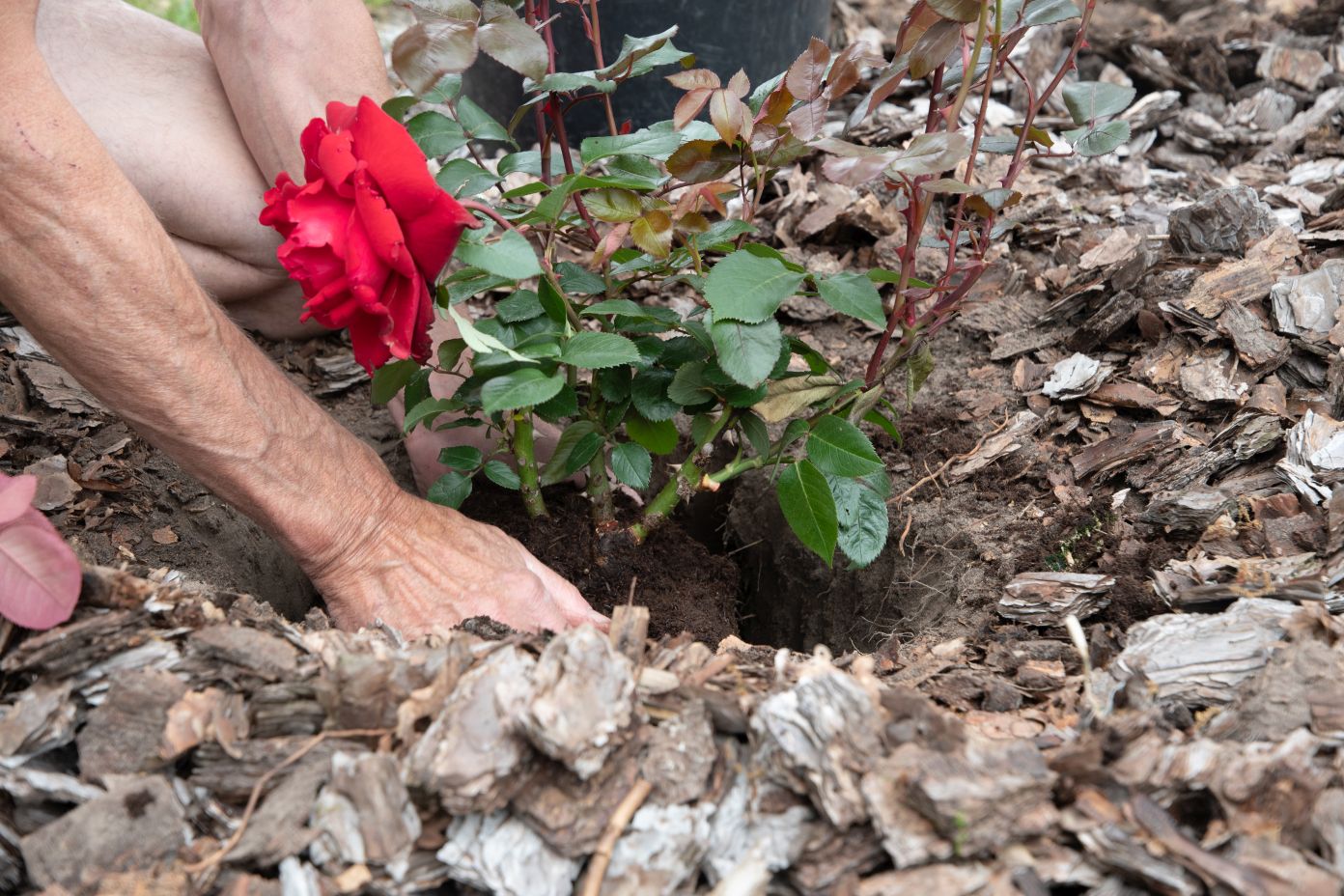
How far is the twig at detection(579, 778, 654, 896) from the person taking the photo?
85 cm

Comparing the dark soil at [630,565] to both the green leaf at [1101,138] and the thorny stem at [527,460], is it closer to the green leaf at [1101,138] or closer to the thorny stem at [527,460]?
the thorny stem at [527,460]

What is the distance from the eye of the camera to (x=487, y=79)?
2746 millimetres

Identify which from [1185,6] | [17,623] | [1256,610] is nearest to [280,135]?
[17,623]

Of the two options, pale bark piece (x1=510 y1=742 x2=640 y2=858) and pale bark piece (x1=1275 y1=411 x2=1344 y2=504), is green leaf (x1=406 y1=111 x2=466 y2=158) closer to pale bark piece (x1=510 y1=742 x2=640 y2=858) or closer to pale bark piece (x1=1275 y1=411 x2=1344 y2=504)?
pale bark piece (x1=510 y1=742 x2=640 y2=858)

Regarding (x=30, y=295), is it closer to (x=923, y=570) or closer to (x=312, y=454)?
(x=312, y=454)

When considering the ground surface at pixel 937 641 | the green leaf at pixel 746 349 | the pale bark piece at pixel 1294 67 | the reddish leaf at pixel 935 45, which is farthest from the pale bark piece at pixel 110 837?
the pale bark piece at pixel 1294 67

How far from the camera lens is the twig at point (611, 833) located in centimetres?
85

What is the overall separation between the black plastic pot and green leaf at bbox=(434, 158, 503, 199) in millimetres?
1301

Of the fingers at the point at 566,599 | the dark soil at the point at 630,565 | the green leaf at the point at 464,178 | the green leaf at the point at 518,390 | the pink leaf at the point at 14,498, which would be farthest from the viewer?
the dark soil at the point at 630,565

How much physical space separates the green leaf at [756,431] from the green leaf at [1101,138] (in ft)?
1.70

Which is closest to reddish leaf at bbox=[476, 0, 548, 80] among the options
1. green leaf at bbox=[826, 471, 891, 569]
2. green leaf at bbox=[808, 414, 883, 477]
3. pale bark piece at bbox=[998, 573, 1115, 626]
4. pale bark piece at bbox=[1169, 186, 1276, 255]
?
green leaf at bbox=[808, 414, 883, 477]

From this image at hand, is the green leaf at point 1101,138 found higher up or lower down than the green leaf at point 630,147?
lower down

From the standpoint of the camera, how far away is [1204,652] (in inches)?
40.9

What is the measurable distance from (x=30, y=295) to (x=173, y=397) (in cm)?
19
